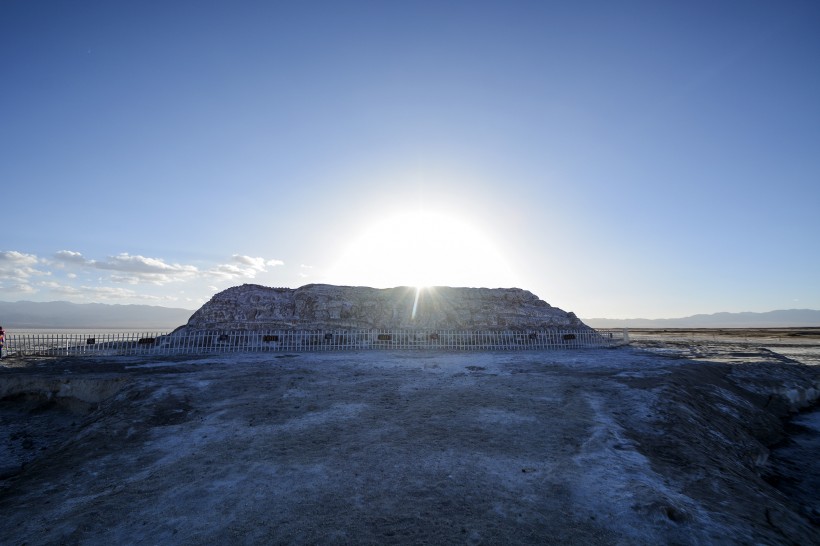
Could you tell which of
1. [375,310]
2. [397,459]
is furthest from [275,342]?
[397,459]

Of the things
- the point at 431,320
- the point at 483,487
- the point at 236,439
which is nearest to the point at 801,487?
the point at 483,487

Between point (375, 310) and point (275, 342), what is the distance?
9.07 meters

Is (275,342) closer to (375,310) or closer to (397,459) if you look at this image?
(375,310)

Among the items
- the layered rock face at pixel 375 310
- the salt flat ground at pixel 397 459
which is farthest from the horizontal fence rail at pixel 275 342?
the salt flat ground at pixel 397 459

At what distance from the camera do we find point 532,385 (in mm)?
10125

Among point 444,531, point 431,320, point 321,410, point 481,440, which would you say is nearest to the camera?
point 444,531

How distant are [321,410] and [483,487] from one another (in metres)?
4.36

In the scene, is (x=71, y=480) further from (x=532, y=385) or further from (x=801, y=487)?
(x=801, y=487)

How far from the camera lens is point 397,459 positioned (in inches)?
234

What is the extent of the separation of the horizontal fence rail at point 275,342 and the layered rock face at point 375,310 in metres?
3.53

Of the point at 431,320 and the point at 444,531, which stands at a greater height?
the point at 431,320

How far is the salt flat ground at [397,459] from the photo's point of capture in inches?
171

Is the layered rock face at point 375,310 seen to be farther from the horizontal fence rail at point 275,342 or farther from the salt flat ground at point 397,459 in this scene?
the salt flat ground at point 397,459

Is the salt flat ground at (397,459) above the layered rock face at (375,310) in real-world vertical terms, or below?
below
